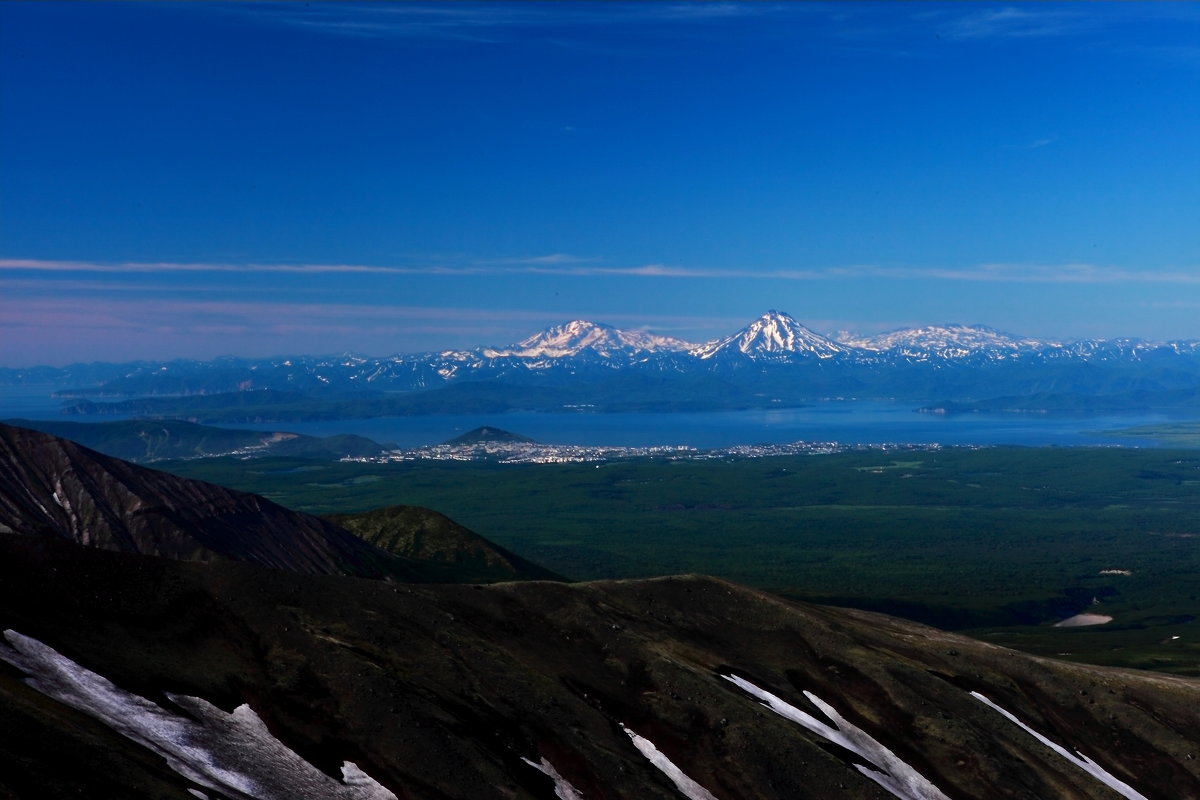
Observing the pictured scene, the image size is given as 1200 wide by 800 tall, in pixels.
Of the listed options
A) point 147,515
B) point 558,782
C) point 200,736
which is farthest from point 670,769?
point 147,515

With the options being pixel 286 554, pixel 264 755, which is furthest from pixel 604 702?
pixel 286 554

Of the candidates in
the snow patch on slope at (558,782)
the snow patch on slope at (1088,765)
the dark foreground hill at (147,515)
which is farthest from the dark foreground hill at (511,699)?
the dark foreground hill at (147,515)

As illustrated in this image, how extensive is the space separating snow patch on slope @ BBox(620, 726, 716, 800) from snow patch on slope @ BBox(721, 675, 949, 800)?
1300 cm

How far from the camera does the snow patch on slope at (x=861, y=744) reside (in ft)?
262

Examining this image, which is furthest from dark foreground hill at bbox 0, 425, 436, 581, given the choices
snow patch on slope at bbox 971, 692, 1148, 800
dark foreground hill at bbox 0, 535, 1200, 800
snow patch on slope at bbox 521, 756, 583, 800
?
snow patch on slope at bbox 971, 692, 1148, 800

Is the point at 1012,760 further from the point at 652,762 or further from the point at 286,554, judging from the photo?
the point at 286,554

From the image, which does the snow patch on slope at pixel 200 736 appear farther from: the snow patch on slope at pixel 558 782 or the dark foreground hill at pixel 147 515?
the dark foreground hill at pixel 147 515

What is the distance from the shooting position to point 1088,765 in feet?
294

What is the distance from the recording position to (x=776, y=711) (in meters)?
86.4

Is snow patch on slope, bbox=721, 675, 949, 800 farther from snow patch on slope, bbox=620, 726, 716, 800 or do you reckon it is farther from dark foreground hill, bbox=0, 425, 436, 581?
dark foreground hill, bbox=0, 425, 436, 581

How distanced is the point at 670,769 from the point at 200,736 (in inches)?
1182

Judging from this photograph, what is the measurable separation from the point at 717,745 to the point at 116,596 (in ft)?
139

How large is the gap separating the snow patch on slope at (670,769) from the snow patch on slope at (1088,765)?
33.9 m

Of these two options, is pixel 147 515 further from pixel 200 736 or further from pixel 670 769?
pixel 670 769
